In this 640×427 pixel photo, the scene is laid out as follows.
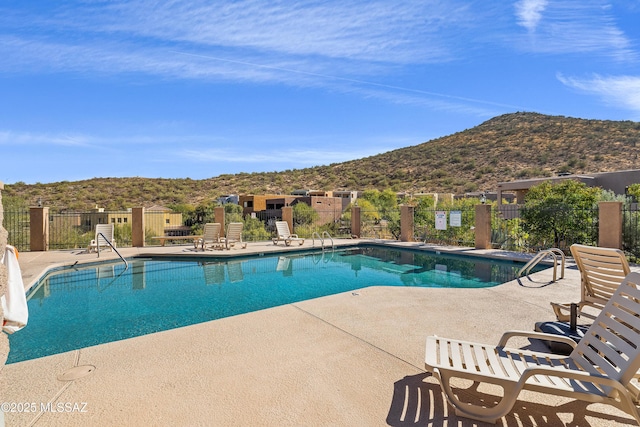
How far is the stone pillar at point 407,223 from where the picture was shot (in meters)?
15.0

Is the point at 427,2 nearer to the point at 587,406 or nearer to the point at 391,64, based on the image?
the point at 391,64

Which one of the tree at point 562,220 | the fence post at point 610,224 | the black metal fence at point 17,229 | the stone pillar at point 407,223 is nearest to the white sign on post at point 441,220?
the stone pillar at point 407,223

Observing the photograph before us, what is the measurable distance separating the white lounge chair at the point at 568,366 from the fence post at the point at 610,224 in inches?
346

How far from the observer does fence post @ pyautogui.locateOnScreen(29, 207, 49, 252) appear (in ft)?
40.4

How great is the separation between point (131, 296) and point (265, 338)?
450cm

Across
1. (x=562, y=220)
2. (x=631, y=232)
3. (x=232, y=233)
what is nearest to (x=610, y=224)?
(x=631, y=232)

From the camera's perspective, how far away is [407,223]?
15078 mm

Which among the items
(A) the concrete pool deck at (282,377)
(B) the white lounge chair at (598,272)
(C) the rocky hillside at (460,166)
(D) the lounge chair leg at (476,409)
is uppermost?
(C) the rocky hillside at (460,166)

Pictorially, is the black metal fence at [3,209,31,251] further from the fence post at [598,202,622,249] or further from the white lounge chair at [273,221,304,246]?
the fence post at [598,202,622,249]

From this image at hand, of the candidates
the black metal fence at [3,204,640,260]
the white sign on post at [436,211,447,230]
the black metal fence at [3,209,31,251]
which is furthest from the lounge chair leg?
the black metal fence at [3,209,31,251]

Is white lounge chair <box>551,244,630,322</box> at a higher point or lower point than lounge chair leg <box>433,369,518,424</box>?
higher

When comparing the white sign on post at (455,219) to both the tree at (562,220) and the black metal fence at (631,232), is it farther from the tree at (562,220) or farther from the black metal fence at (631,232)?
the black metal fence at (631,232)

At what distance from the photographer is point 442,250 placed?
12.2 meters

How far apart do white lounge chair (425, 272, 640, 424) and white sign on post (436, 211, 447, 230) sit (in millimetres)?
11455
